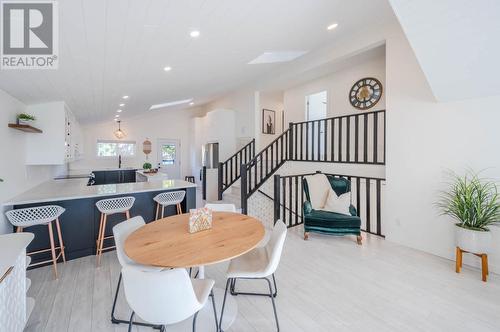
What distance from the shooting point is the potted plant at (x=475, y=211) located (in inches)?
100.0

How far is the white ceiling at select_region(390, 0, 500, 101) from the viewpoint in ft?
6.80

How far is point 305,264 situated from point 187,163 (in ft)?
25.7

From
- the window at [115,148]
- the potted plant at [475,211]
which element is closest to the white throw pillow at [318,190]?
the potted plant at [475,211]

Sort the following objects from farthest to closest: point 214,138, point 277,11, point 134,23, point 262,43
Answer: point 214,138
point 262,43
point 277,11
point 134,23

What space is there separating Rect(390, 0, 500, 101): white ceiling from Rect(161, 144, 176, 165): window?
8668 millimetres

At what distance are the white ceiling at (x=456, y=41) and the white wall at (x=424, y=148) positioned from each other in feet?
0.47

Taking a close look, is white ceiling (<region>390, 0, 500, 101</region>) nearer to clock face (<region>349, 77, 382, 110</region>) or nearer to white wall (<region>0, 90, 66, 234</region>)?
clock face (<region>349, 77, 382, 110</region>)

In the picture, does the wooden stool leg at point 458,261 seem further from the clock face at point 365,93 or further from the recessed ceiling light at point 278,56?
the recessed ceiling light at point 278,56

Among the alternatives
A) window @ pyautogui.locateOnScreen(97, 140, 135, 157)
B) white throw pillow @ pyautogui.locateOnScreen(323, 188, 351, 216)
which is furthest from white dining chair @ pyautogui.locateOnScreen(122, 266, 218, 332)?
window @ pyautogui.locateOnScreen(97, 140, 135, 157)

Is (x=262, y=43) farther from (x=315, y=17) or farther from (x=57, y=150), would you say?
(x=57, y=150)

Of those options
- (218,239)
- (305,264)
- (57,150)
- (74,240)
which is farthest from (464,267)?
(57,150)

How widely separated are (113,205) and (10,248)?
1472 millimetres

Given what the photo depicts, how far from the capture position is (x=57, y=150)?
3760 millimetres

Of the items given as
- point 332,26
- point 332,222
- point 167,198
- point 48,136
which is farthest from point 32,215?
point 332,26
